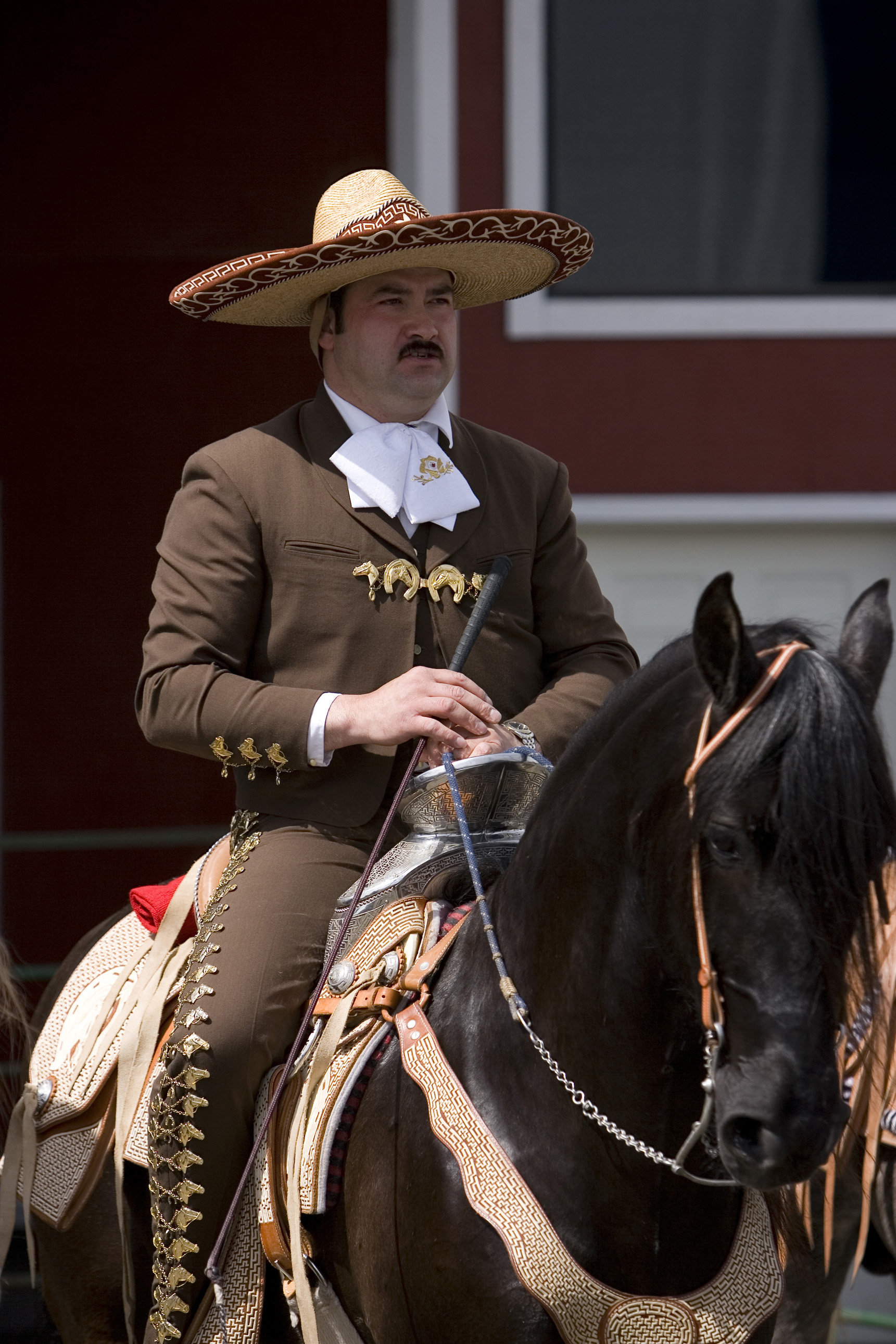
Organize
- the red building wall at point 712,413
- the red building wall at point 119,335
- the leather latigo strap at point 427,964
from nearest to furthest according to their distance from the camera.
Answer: the leather latigo strap at point 427,964
the red building wall at point 712,413
the red building wall at point 119,335

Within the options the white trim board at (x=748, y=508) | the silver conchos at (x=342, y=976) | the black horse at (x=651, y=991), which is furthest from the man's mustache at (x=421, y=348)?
the white trim board at (x=748, y=508)

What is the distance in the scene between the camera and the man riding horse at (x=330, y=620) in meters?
2.54

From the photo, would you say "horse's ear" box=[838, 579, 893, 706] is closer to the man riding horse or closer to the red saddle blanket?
the man riding horse

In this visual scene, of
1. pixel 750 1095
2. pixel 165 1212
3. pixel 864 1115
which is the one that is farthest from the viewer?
pixel 864 1115

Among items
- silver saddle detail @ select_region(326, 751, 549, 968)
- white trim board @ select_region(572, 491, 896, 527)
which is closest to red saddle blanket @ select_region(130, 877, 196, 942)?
silver saddle detail @ select_region(326, 751, 549, 968)

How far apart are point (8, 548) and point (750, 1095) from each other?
6053mm

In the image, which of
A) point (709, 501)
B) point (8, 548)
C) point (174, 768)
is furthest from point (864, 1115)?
point (8, 548)

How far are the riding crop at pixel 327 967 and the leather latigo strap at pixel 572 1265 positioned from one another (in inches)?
A: 11.8

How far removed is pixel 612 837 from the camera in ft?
6.68

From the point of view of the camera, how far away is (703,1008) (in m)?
1.80

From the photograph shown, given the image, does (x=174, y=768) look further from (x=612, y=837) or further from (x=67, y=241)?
(x=612, y=837)

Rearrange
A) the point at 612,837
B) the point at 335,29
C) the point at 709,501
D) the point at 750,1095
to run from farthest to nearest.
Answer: the point at 335,29 < the point at 709,501 < the point at 612,837 < the point at 750,1095

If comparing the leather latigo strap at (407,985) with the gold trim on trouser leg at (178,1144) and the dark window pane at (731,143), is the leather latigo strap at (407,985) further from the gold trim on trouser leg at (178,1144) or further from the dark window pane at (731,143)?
the dark window pane at (731,143)

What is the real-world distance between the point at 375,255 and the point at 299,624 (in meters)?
0.68
